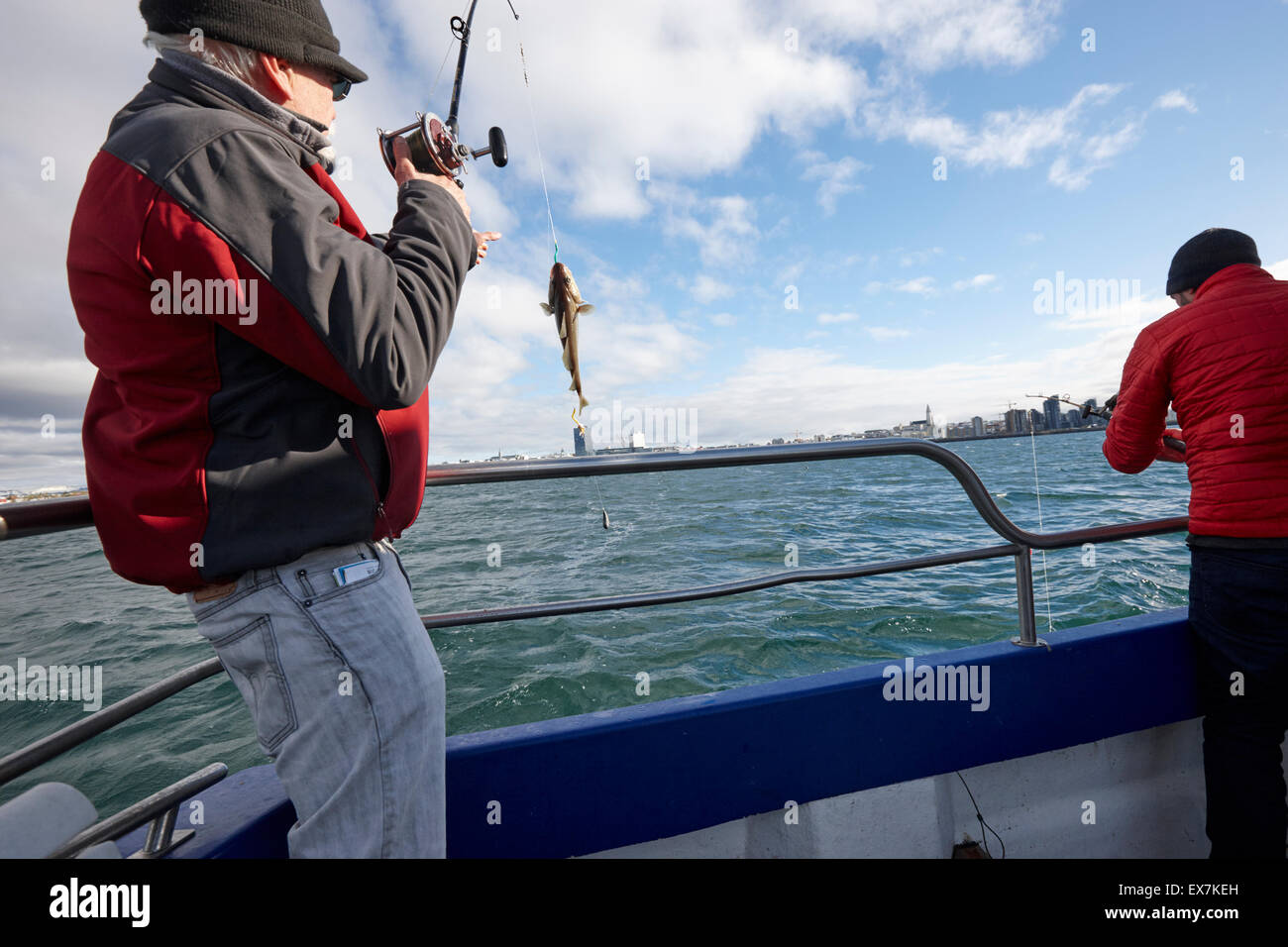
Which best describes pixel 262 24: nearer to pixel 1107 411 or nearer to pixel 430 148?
pixel 430 148

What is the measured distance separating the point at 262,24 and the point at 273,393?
63 cm

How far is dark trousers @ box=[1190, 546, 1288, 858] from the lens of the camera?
169 cm

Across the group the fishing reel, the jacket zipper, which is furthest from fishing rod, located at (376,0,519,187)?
the jacket zipper

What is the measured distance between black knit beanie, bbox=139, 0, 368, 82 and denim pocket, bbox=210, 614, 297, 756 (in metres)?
0.94

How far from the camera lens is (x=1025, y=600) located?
1.84m

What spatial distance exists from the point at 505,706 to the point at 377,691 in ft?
14.4

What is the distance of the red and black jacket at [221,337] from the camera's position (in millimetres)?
822

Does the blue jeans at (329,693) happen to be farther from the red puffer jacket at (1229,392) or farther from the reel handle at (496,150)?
the red puffer jacket at (1229,392)

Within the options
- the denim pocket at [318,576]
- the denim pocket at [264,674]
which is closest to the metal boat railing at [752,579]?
the denim pocket at [264,674]

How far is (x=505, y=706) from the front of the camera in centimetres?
497

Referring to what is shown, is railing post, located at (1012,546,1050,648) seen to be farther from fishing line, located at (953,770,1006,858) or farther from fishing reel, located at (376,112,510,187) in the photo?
fishing reel, located at (376,112,510,187)

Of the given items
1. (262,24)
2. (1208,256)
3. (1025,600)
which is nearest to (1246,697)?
(1025,600)
